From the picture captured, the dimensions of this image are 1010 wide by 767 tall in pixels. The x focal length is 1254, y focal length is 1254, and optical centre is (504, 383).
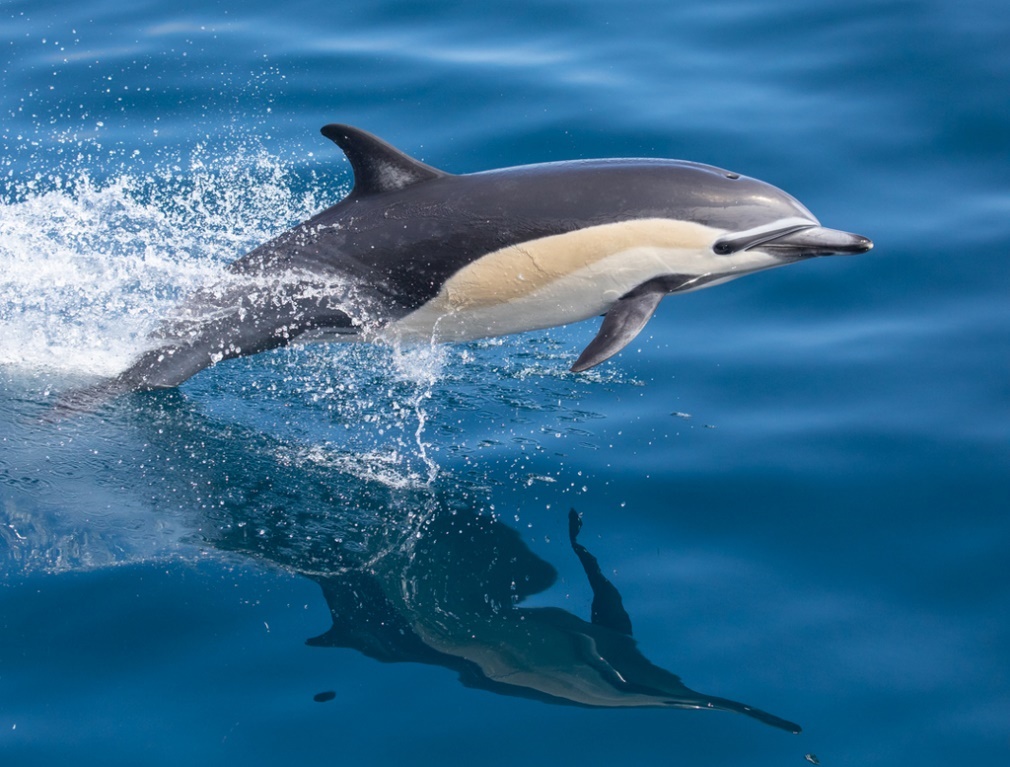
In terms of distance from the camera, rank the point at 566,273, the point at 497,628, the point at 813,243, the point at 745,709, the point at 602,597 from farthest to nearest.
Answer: the point at 566,273 → the point at 813,243 → the point at 602,597 → the point at 497,628 → the point at 745,709

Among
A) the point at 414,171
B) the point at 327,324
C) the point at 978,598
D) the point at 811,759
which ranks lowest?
the point at 811,759

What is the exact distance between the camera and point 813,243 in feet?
20.0

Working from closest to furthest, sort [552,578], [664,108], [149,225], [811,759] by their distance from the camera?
1. [811,759]
2. [552,578]
3. [149,225]
4. [664,108]

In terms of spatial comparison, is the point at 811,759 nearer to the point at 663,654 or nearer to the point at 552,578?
the point at 663,654

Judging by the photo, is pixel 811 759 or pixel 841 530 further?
pixel 841 530

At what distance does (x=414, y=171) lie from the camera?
6215 mm

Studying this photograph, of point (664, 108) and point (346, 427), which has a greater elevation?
point (664, 108)

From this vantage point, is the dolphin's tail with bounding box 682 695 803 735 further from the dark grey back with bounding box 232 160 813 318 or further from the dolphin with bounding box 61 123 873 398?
the dark grey back with bounding box 232 160 813 318

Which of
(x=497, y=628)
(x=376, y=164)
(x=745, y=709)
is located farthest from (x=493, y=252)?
(x=745, y=709)

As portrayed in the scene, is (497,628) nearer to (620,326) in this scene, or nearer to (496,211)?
(620,326)

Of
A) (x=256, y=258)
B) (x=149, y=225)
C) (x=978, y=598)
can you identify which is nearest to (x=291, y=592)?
(x=256, y=258)

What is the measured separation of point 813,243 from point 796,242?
0.27ft

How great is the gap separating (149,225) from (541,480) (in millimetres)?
3708

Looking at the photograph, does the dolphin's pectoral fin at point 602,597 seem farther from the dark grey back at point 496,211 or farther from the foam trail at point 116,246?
the foam trail at point 116,246
